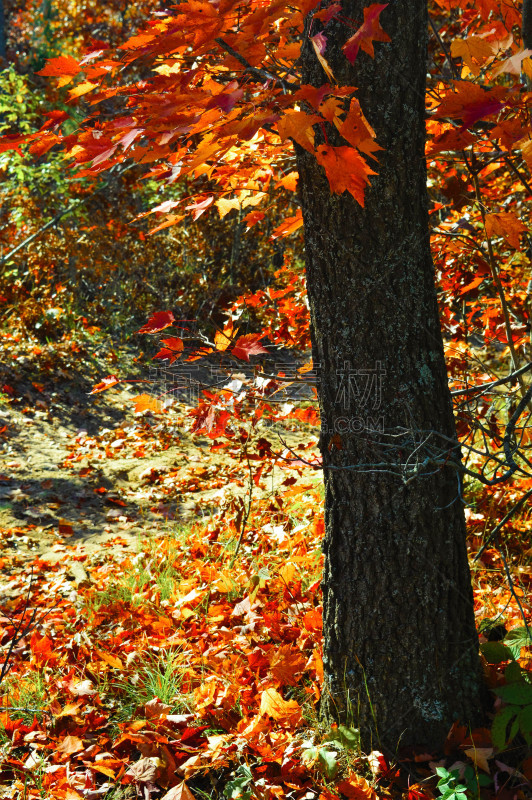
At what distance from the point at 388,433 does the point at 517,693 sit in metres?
0.88

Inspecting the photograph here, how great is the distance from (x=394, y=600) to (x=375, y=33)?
1524 millimetres

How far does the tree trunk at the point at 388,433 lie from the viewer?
5.55 ft

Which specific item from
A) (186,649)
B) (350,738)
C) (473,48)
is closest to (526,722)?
(350,738)

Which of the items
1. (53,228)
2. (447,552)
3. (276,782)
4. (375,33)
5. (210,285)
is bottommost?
(276,782)

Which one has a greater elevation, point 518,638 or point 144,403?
point 144,403

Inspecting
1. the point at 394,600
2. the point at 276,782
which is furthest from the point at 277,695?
the point at 394,600

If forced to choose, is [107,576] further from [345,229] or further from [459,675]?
[345,229]

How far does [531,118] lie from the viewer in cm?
144

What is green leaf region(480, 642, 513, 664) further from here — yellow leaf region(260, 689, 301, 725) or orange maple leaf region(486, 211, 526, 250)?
orange maple leaf region(486, 211, 526, 250)

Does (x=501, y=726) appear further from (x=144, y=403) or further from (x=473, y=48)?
(x=473, y=48)

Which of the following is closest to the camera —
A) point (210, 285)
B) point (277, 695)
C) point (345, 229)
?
point (345, 229)

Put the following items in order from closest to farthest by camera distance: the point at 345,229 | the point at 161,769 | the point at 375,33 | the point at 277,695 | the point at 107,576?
the point at 375,33 < the point at 345,229 < the point at 161,769 < the point at 277,695 < the point at 107,576

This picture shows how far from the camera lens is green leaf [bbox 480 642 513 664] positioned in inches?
77.8

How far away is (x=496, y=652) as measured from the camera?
198 cm
